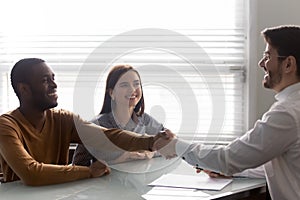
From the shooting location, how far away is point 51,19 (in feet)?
10.9

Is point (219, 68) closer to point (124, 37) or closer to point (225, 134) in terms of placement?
point (225, 134)

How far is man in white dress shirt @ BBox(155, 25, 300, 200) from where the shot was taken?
6.42 feet

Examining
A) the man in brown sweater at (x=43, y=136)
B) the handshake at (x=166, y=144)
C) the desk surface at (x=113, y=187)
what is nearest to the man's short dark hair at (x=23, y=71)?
the man in brown sweater at (x=43, y=136)

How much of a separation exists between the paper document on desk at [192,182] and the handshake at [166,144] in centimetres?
12

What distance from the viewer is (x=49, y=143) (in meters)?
2.47

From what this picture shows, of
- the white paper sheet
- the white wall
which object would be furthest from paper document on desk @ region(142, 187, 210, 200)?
the white wall

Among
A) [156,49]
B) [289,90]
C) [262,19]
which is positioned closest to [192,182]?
[289,90]

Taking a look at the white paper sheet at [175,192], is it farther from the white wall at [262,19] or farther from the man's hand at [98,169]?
the white wall at [262,19]

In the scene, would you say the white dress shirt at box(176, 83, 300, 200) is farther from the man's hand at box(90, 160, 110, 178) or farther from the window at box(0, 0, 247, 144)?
the window at box(0, 0, 247, 144)

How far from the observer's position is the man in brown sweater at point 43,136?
2.21 metres

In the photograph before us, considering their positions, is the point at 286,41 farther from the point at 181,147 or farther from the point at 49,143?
the point at 49,143

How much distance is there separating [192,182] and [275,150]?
1.56 feet

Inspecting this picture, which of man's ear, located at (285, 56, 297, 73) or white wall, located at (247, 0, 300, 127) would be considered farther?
white wall, located at (247, 0, 300, 127)

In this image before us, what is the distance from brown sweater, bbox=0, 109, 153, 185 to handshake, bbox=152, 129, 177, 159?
46 mm
